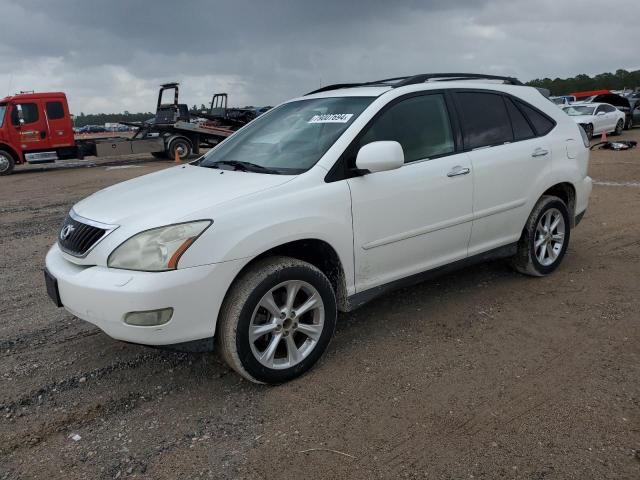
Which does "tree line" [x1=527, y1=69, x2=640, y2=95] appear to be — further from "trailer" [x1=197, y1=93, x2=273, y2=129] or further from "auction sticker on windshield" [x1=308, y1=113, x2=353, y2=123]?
"auction sticker on windshield" [x1=308, y1=113, x2=353, y2=123]

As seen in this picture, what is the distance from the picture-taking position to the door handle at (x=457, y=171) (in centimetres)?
390

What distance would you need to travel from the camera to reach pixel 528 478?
7.84 ft

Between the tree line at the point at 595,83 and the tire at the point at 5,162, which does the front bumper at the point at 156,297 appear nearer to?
the tire at the point at 5,162

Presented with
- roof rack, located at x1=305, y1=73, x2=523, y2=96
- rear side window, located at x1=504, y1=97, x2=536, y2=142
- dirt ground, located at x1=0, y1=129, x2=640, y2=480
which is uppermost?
roof rack, located at x1=305, y1=73, x2=523, y2=96

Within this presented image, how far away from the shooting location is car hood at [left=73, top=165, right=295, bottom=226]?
2971 mm

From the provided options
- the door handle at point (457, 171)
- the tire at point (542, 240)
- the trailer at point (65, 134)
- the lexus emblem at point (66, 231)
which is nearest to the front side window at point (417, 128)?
the door handle at point (457, 171)

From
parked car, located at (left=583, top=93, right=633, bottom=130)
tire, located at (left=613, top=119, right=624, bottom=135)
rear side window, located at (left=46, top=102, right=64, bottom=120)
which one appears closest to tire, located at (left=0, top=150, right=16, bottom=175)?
rear side window, located at (left=46, top=102, right=64, bottom=120)

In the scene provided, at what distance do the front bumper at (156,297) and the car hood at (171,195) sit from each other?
0.31 meters

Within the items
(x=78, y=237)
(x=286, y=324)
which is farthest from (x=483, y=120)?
(x=78, y=237)

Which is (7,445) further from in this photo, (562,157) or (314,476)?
(562,157)

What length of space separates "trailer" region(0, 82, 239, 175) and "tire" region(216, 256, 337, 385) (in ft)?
55.9

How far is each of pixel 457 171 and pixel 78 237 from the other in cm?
259

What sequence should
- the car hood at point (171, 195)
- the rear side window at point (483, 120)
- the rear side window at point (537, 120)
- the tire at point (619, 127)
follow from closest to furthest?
the car hood at point (171, 195), the rear side window at point (483, 120), the rear side window at point (537, 120), the tire at point (619, 127)

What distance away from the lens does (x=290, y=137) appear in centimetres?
385
